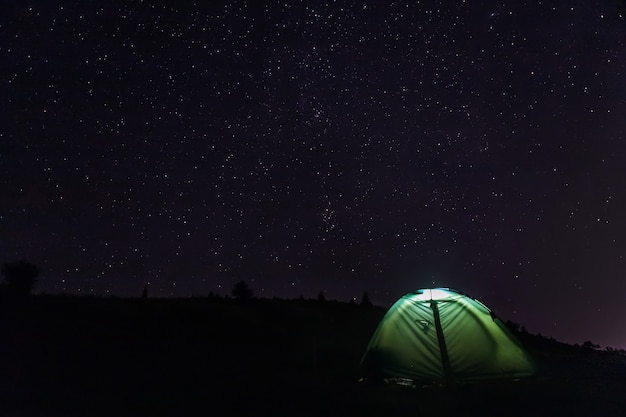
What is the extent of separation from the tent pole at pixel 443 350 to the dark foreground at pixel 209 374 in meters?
0.33

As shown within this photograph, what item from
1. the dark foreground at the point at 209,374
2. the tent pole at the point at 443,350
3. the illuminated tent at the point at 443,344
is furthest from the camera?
the illuminated tent at the point at 443,344

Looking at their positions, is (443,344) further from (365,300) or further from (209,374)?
(365,300)

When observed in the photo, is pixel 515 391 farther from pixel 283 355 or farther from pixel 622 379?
pixel 283 355

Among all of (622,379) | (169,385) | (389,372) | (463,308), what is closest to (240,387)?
(169,385)

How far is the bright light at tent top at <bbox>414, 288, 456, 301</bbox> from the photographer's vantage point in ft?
38.5

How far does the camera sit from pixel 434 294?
1181 centimetres

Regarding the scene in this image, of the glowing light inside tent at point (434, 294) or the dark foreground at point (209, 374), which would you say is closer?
the dark foreground at point (209, 374)

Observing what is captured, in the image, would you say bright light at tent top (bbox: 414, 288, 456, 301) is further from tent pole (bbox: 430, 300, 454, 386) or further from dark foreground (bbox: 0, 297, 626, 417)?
dark foreground (bbox: 0, 297, 626, 417)

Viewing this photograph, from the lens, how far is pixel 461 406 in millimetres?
8719

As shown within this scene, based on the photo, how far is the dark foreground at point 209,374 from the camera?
27.1 feet

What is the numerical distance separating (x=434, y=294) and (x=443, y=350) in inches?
53.3

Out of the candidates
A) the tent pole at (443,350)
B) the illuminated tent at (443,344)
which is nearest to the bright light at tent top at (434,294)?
the illuminated tent at (443,344)

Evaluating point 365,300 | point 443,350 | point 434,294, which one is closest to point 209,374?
point 443,350

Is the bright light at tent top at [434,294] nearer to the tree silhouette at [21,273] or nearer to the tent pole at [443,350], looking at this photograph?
the tent pole at [443,350]
